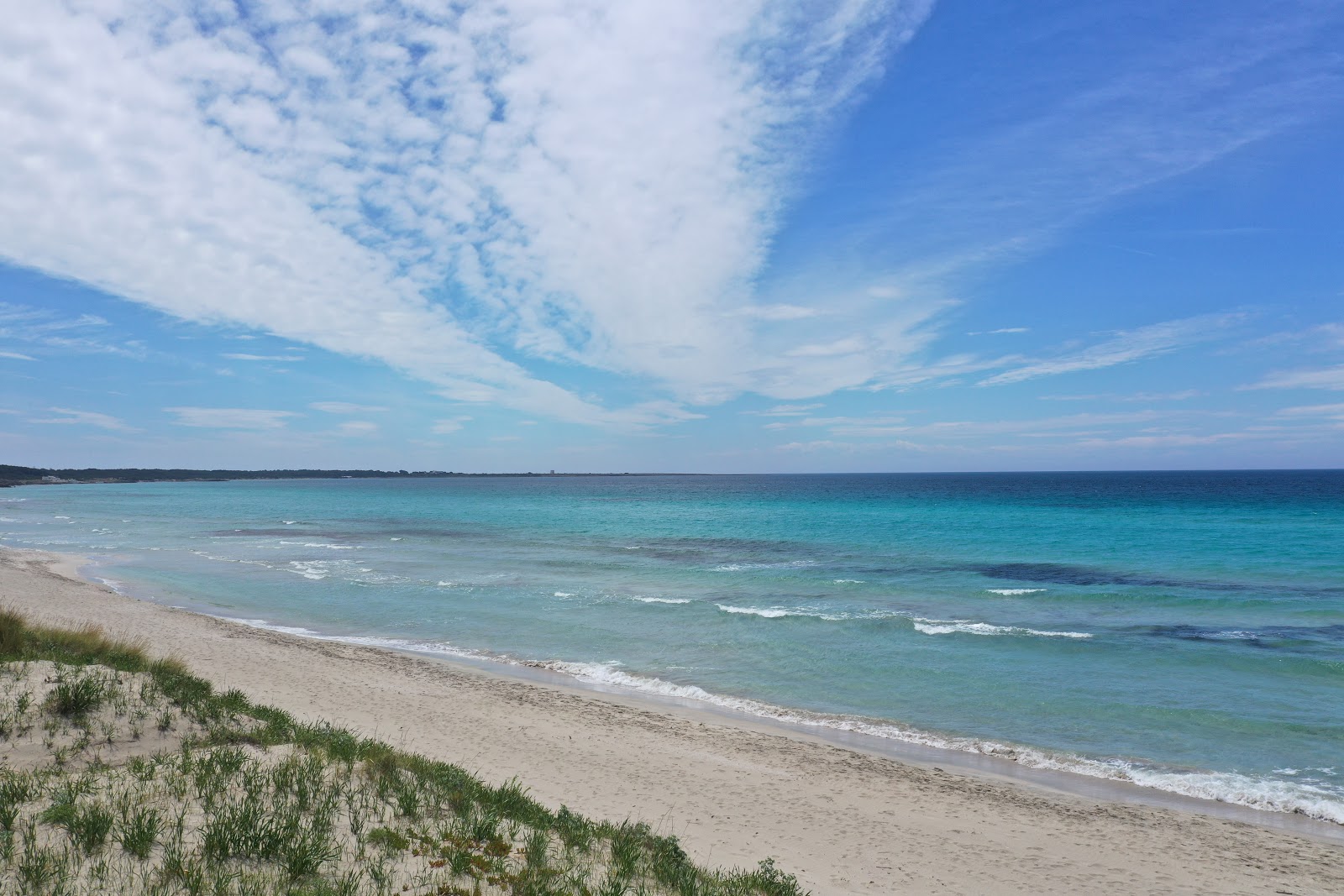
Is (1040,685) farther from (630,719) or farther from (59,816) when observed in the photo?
(59,816)

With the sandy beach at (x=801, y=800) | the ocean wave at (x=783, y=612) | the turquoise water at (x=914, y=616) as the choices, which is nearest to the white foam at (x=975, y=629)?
the turquoise water at (x=914, y=616)

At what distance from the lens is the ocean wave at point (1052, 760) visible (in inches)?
440

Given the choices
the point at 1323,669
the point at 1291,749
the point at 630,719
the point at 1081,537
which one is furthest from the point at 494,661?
the point at 1081,537

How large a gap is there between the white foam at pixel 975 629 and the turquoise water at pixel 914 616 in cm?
13

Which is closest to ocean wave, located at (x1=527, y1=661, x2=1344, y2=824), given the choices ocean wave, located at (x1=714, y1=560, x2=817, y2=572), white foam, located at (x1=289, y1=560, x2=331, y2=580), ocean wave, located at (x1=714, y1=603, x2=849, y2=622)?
ocean wave, located at (x1=714, y1=603, x2=849, y2=622)

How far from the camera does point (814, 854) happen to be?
358 inches

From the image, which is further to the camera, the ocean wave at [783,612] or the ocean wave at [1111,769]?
the ocean wave at [783,612]

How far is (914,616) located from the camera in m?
24.7

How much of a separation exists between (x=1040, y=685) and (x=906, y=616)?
758 centimetres

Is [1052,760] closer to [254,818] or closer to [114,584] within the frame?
[254,818]

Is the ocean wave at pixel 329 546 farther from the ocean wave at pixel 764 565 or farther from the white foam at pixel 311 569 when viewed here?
the ocean wave at pixel 764 565

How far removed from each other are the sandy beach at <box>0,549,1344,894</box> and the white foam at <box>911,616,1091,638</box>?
10353 mm

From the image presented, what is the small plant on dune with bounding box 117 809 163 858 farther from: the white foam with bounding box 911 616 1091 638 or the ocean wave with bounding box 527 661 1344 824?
the white foam with bounding box 911 616 1091 638

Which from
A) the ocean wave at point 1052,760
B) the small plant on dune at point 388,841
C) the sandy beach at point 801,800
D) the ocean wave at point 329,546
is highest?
the small plant on dune at point 388,841
